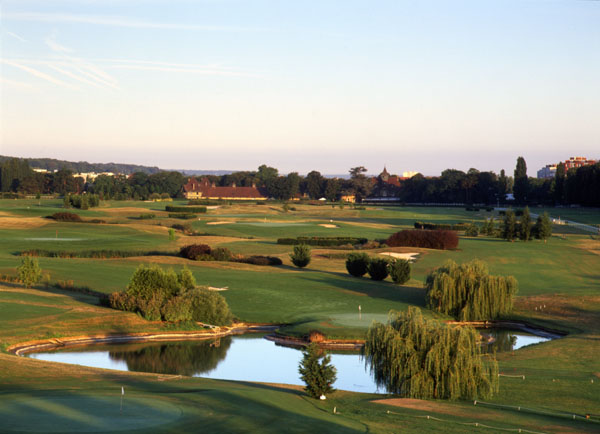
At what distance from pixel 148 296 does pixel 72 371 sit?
16937 millimetres

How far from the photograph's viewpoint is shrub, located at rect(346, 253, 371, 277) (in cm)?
6412

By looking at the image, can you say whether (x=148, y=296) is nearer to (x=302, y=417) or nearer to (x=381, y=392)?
(x=381, y=392)

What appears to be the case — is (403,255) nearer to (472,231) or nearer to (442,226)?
(472,231)

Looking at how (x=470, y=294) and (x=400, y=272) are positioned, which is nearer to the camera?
(x=470, y=294)

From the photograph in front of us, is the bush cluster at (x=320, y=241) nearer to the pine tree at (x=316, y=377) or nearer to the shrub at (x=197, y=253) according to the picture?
the shrub at (x=197, y=253)

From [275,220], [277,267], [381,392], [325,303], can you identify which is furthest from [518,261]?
[275,220]

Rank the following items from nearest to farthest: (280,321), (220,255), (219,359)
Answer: (219,359) < (280,321) < (220,255)

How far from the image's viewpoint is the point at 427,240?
3487 inches

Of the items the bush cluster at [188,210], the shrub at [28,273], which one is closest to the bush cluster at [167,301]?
the shrub at [28,273]

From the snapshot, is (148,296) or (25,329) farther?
(148,296)

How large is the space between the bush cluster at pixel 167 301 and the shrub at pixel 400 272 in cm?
1880

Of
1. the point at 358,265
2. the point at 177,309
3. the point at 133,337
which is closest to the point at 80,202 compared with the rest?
the point at 358,265

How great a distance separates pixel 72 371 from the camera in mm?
29766

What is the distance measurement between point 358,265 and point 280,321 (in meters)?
17.7
